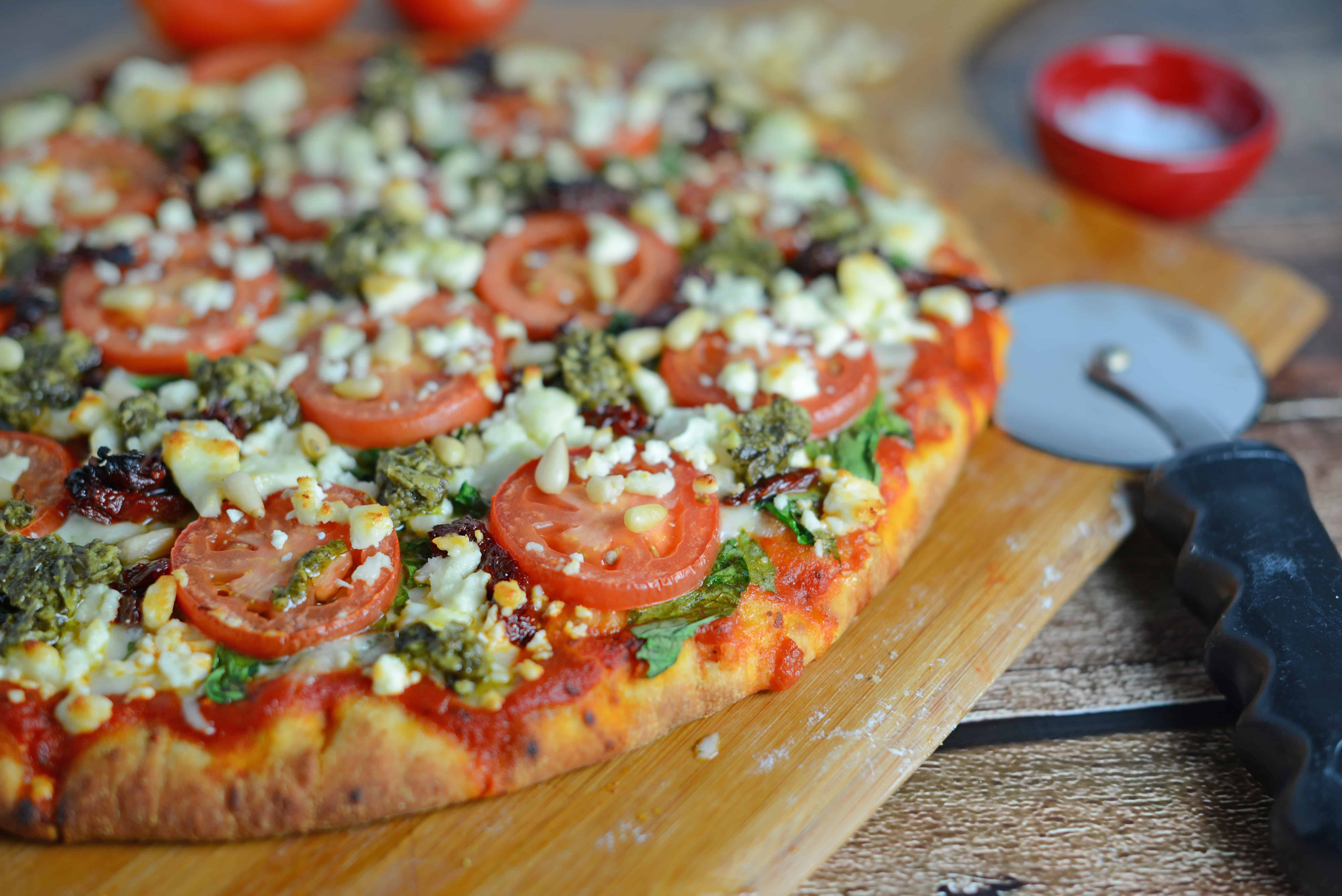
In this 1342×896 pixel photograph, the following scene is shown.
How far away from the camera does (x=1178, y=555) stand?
3.05 metres

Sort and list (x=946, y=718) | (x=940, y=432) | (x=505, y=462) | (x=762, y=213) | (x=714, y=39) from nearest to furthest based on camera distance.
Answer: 1. (x=946, y=718)
2. (x=505, y=462)
3. (x=940, y=432)
4. (x=762, y=213)
5. (x=714, y=39)

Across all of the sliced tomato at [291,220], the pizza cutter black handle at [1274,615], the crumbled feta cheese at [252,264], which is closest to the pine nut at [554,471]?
the crumbled feta cheese at [252,264]

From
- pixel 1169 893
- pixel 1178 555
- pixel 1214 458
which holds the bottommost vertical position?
pixel 1169 893

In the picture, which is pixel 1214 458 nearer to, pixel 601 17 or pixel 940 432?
pixel 940 432

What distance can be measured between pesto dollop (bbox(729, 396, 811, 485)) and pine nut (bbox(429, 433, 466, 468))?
0.70 m

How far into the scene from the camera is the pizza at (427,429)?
97.6 inches

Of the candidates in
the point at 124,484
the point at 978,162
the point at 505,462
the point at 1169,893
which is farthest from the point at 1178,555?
the point at 124,484

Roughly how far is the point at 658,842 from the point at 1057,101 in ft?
12.3

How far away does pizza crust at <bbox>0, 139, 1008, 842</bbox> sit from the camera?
7.88ft

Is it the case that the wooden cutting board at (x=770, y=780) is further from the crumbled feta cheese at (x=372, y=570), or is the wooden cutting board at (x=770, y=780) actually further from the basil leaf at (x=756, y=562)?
the crumbled feta cheese at (x=372, y=570)

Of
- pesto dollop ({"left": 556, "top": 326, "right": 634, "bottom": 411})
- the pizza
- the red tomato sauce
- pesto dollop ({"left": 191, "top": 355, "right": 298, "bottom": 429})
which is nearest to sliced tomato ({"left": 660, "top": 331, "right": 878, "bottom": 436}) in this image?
the pizza

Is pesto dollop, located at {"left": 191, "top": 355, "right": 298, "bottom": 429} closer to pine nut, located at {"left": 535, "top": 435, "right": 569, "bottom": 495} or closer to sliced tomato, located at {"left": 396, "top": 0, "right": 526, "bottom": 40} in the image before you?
pine nut, located at {"left": 535, "top": 435, "right": 569, "bottom": 495}

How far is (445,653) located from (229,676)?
1.57 feet

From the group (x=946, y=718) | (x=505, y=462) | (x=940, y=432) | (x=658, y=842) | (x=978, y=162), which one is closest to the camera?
(x=658, y=842)
